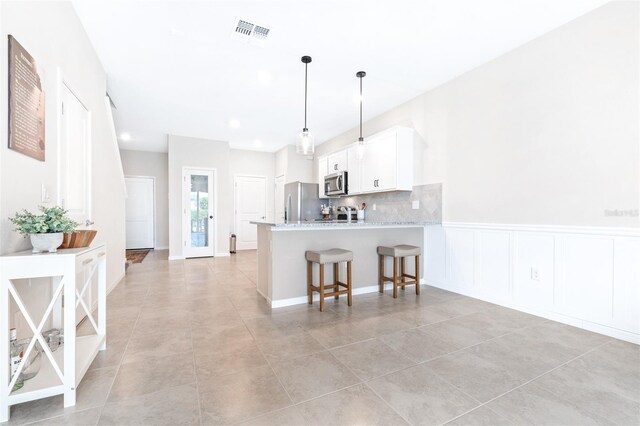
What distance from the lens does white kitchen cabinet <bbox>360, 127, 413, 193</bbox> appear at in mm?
4156

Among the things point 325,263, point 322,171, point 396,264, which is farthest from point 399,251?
point 322,171

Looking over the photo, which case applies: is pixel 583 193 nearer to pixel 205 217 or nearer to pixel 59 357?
pixel 59 357

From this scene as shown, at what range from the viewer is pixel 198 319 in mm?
2744

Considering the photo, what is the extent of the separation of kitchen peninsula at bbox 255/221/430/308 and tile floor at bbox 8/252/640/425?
0.98 ft

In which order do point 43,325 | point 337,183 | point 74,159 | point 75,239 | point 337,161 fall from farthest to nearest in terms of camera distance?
point 337,161 → point 337,183 → point 74,159 → point 75,239 → point 43,325

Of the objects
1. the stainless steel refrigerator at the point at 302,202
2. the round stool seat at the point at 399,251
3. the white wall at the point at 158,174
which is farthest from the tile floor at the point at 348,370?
the white wall at the point at 158,174

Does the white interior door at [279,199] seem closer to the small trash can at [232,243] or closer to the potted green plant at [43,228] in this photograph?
the small trash can at [232,243]

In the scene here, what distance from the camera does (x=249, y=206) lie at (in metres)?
7.91

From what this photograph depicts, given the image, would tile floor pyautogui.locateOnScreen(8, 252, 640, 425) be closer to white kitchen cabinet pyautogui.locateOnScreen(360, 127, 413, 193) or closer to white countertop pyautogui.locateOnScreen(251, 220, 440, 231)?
white countertop pyautogui.locateOnScreen(251, 220, 440, 231)

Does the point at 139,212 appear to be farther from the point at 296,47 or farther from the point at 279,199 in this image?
the point at 296,47

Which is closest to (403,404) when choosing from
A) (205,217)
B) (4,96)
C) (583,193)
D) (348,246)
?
(348,246)

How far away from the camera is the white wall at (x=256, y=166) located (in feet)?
25.4

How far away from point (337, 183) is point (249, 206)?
3371 millimetres

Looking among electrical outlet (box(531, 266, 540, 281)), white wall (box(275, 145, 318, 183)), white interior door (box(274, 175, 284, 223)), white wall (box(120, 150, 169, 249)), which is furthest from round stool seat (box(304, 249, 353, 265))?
white wall (box(120, 150, 169, 249))
